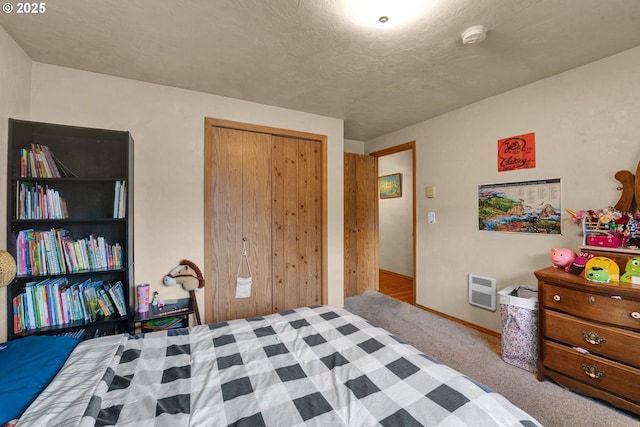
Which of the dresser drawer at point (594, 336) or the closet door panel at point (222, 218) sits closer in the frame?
the dresser drawer at point (594, 336)

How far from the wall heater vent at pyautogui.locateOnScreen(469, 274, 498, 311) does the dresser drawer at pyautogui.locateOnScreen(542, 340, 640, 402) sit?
80 cm

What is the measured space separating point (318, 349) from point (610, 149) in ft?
8.55

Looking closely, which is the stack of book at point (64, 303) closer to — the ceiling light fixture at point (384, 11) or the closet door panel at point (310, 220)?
the closet door panel at point (310, 220)

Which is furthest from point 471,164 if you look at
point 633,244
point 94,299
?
point 94,299

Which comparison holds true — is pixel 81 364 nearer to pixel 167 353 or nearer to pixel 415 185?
pixel 167 353

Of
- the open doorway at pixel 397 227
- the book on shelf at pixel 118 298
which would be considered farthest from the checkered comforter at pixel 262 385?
the open doorway at pixel 397 227

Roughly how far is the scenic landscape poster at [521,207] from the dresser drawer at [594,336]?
815 millimetres

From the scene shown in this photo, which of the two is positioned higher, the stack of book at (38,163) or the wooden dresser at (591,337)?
the stack of book at (38,163)

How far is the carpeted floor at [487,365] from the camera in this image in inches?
66.8

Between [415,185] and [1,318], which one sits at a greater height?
[415,185]

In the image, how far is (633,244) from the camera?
1902mm

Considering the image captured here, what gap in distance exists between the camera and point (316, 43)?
73.3 inches

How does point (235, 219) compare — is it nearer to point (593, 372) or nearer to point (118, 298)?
point (118, 298)

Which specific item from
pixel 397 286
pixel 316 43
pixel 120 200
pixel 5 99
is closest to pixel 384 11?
pixel 316 43
